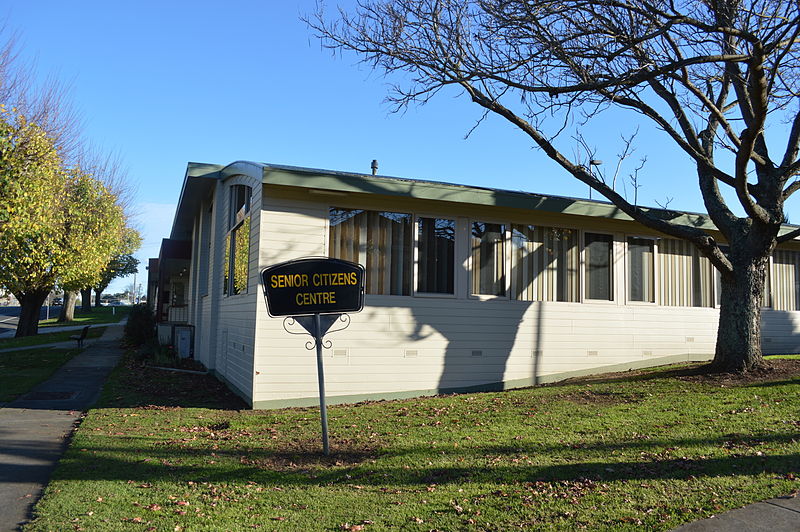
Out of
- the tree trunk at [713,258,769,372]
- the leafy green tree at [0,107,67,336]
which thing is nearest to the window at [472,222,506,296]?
the tree trunk at [713,258,769,372]

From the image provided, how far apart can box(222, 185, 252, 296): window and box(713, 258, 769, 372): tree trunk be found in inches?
331

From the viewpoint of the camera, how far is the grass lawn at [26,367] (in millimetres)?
12492

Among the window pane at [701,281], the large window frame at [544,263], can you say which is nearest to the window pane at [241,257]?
the large window frame at [544,263]

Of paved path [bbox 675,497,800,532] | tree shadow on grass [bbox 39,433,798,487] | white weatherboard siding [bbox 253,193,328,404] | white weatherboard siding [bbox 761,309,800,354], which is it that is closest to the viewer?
paved path [bbox 675,497,800,532]

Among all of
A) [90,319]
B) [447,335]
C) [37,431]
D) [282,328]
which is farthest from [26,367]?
[90,319]

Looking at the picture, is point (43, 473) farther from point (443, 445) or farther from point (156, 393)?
point (156, 393)

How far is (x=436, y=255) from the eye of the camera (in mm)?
11758

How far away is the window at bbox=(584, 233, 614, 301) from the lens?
43.0ft

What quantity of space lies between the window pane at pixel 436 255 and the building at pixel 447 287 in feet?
0.07

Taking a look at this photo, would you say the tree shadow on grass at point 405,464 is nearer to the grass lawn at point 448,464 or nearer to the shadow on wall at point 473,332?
the grass lawn at point 448,464

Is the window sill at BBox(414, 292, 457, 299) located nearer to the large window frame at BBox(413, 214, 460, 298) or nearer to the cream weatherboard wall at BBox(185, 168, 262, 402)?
the large window frame at BBox(413, 214, 460, 298)

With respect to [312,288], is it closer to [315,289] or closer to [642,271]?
[315,289]

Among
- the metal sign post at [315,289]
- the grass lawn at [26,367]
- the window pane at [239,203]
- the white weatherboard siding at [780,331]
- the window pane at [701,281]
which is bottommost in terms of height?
the grass lawn at [26,367]

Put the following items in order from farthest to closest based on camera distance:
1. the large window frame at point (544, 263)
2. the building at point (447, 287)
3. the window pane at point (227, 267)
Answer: the window pane at point (227, 267), the large window frame at point (544, 263), the building at point (447, 287)
